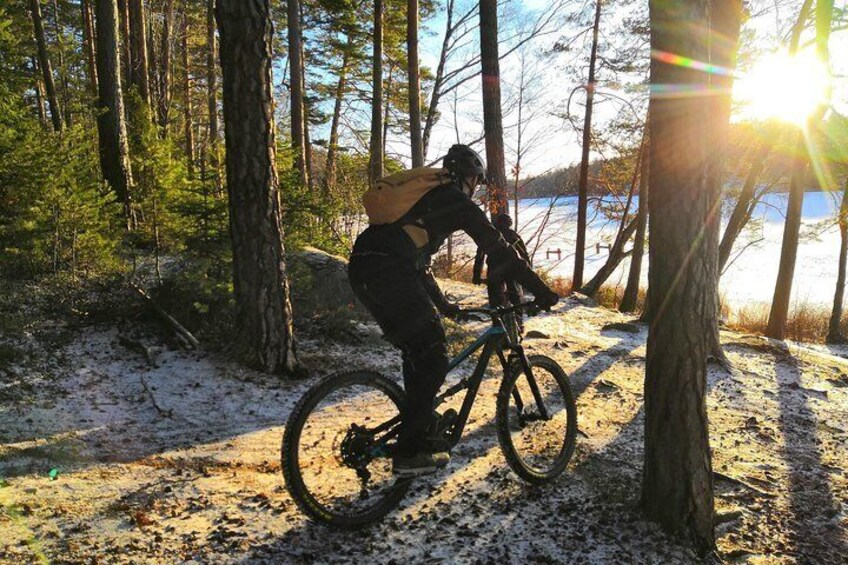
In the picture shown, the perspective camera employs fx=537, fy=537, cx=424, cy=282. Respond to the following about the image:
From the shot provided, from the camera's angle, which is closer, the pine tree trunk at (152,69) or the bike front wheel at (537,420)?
the bike front wheel at (537,420)

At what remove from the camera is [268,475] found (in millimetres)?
3730

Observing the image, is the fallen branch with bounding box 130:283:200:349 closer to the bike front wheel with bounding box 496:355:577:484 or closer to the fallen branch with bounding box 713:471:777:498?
the bike front wheel with bounding box 496:355:577:484

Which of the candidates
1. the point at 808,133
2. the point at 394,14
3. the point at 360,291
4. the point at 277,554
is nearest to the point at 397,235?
the point at 360,291

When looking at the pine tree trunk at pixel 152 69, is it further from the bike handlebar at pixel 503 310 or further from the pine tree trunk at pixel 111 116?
the bike handlebar at pixel 503 310

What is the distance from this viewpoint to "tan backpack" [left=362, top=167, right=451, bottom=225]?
3033 millimetres

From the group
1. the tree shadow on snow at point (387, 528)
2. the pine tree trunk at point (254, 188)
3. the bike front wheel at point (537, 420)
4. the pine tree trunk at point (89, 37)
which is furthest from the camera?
the pine tree trunk at point (89, 37)

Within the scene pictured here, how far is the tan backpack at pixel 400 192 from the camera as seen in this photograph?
3033 mm

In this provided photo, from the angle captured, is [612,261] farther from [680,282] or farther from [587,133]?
[680,282]

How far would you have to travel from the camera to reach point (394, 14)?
2098 cm

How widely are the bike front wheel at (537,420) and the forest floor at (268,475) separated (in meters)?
0.17

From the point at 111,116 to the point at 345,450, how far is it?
30.9 feet

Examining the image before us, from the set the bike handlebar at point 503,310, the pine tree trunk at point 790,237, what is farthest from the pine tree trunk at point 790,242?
the bike handlebar at point 503,310

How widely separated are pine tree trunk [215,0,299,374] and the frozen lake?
56.2 feet

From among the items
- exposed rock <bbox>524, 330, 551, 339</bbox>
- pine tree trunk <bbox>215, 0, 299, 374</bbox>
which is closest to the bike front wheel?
pine tree trunk <bbox>215, 0, 299, 374</bbox>
